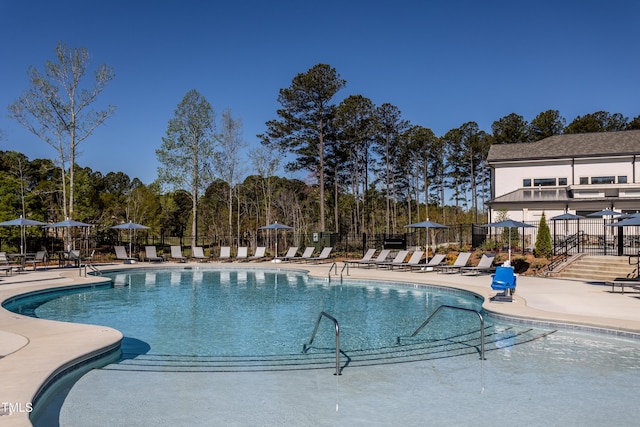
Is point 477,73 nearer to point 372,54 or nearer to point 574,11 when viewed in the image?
point 372,54

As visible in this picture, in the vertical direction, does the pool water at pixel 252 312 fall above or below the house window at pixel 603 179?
below

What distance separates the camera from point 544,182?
32.9 metres

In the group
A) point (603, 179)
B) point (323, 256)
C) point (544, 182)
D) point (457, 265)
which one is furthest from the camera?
point (544, 182)

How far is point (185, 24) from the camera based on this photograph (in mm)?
25438

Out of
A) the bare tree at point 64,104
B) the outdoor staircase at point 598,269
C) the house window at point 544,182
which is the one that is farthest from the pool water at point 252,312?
the house window at point 544,182

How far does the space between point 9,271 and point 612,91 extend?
37667mm

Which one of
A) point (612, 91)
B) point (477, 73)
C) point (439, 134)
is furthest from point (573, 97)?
point (439, 134)

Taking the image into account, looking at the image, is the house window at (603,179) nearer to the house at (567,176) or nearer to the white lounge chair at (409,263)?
the house at (567,176)

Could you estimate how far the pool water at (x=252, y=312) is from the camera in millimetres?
8734

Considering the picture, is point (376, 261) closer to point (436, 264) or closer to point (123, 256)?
point (436, 264)

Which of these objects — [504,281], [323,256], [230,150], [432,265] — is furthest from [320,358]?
[230,150]

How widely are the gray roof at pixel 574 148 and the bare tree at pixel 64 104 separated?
25.5 metres

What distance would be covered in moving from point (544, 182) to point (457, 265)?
1756cm

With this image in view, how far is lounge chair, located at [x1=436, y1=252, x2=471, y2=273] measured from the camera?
18891 millimetres
